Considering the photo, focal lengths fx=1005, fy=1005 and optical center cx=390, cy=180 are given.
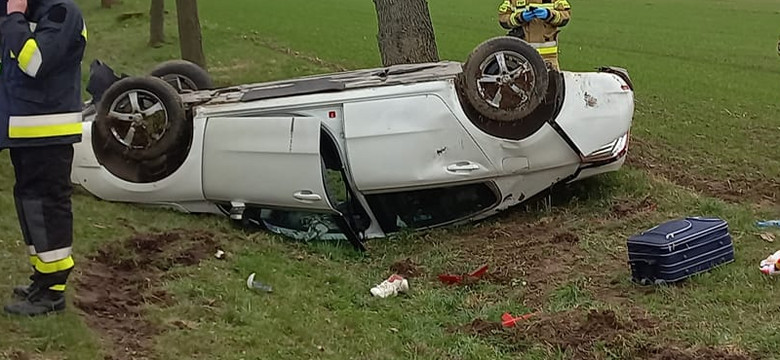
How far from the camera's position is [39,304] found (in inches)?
183

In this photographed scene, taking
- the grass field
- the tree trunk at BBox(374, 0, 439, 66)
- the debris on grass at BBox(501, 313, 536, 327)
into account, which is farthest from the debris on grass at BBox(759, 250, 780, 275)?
the tree trunk at BBox(374, 0, 439, 66)

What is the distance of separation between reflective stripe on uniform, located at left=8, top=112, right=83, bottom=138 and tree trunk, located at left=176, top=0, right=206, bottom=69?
8507 mm

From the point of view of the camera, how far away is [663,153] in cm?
1016

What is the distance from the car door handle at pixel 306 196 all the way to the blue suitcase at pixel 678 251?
7.10 ft

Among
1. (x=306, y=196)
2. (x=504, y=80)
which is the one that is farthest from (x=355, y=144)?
(x=504, y=80)

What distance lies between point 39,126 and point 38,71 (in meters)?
0.25

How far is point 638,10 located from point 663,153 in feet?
82.9

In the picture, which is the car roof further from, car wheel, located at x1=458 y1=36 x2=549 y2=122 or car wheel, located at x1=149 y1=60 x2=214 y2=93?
car wheel, located at x1=149 y1=60 x2=214 y2=93

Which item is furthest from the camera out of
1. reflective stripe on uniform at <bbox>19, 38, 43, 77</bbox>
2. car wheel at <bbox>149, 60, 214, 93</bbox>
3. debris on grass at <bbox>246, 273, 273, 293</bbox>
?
car wheel at <bbox>149, 60, 214, 93</bbox>

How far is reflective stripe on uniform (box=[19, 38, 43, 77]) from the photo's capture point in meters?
4.35

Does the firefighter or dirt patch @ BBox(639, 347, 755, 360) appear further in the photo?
the firefighter

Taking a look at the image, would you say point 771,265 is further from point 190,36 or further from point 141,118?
point 190,36

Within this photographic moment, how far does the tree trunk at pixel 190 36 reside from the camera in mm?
12953

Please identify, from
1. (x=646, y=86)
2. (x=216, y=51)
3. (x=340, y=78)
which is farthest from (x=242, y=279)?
(x=216, y=51)
